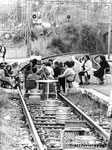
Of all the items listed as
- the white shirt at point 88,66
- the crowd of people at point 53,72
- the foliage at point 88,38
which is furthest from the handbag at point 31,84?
the foliage at point 88,38

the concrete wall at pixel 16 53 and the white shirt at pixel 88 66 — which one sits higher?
the white shirt at pixel 88 66

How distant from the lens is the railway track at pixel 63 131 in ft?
27.5

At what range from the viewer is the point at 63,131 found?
839 cm

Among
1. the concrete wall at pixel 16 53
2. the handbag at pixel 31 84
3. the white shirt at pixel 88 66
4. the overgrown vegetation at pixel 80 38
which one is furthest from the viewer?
the overgrown vegetation at pixel 80 38

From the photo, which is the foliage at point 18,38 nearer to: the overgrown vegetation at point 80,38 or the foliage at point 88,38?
the overgrown vegetation at point 80,38

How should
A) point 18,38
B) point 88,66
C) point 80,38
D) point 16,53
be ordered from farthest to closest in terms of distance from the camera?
point 18,38
point 80,38
point 16,53
point 88,66

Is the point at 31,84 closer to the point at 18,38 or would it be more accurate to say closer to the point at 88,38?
the point at 18,38

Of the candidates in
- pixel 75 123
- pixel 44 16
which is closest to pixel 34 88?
pixel 75 123

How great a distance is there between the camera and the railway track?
8373mm

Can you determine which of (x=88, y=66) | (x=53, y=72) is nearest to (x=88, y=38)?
(x=88, y=66)

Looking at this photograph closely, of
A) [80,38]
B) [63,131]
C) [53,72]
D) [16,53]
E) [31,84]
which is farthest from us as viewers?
[80,38]

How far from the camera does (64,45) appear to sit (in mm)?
70812

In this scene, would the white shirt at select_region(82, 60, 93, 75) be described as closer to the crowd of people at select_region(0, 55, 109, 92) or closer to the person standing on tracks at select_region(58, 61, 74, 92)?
the crowd of people at select_region(0, 55, 109, 92)

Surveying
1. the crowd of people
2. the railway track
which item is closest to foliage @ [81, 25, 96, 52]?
the crowd of people
